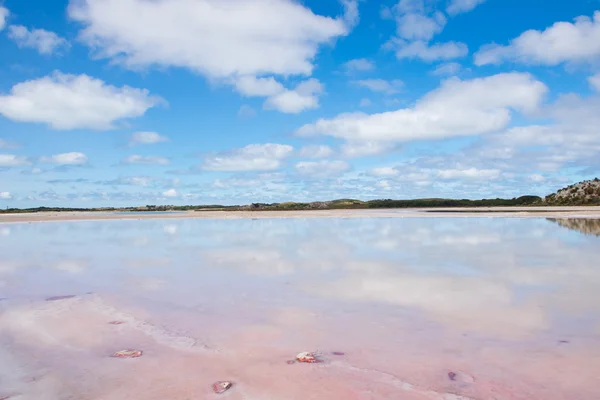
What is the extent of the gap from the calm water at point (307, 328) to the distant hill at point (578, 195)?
69248mm

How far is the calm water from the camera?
18.1ft

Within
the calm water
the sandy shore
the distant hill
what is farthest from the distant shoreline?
the calm water

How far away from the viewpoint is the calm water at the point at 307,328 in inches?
217

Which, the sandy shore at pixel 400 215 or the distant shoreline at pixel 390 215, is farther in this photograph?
the distant shoreline at pixel 390 215

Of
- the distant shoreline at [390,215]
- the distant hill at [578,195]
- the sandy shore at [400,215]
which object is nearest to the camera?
the sandy shore at [400,215]

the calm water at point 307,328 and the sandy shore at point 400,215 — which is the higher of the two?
the sandy shore at point 400,215

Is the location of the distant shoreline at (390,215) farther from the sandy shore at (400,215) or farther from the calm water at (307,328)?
the calm water at (307,328)

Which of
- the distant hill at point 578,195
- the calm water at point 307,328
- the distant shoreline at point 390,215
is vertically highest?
the distant hill at point 578,195

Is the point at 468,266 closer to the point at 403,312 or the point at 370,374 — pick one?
the point at 403,312

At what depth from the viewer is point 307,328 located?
779cm

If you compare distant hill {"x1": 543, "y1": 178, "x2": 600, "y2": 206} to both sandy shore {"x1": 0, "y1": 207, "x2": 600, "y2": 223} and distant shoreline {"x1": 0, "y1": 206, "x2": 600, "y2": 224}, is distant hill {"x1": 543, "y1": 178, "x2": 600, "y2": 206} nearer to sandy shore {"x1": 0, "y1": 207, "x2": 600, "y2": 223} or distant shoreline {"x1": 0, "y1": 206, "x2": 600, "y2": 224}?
distant shoreline {"x1": 0, "y1": 206, "x2": 600, "y2": 224}

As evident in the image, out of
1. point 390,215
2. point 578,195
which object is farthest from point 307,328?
point 578,195

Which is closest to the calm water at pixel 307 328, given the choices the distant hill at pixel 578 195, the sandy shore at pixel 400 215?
the sandy shore at pixel 400 215

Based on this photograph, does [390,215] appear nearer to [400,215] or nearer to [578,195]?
[400,215]
